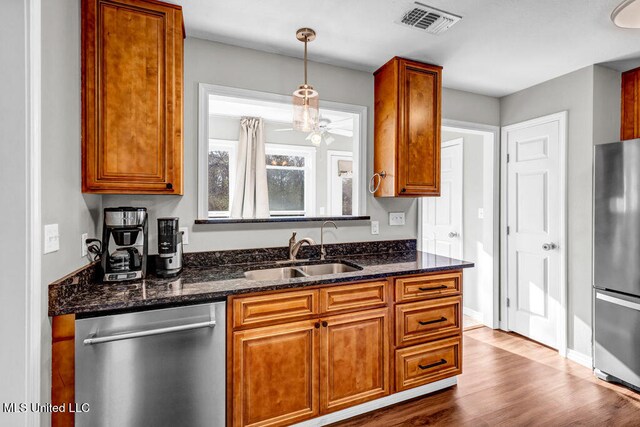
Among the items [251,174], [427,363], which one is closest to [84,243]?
[427,363]

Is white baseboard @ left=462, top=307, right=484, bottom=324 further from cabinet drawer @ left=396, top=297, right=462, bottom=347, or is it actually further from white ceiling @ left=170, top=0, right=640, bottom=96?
white ceiling @ left=170, top=0, right=640, bottom=96

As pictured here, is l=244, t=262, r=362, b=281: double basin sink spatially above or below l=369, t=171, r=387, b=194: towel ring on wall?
below

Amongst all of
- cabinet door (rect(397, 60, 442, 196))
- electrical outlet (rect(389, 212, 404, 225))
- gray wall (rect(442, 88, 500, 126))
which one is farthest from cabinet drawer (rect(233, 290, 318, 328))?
gray wall (rect(442, 88, 500, 126))

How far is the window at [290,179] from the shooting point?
5000mm

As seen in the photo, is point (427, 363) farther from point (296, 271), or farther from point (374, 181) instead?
point (374, 181)

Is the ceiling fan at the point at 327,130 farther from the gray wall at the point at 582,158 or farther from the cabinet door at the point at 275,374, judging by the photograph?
the gray wall at the point at 582,158

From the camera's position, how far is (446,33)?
7.40 feet

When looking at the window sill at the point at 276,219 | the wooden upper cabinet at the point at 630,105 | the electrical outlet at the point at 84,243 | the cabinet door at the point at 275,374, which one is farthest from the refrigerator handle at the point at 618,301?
the electrical outlet at the point at 84,243

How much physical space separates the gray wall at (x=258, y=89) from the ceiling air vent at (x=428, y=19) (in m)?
0.76

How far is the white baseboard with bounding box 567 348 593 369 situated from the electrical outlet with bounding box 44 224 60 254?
12.3 feet

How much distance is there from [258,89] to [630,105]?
3.10 m

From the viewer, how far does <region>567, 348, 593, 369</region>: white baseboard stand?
108 inches

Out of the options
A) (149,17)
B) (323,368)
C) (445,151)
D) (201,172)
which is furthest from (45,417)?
(445,151)
